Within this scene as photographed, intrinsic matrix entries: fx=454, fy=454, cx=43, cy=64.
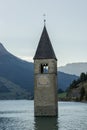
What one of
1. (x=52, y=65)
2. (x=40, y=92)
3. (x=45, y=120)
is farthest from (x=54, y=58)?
(x=45, y=120)

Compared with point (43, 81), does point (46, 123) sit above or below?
below

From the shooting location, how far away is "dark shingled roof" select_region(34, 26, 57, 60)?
77.9m

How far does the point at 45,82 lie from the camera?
7688 centimetres

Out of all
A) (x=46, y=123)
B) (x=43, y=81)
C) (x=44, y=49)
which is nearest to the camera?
(x=46, y=123)

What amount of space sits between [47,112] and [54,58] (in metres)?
9.44

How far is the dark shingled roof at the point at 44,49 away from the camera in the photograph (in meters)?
77.9

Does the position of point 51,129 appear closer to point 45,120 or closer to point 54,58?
point 45,120

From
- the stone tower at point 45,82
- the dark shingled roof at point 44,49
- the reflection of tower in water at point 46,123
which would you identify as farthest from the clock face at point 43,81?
the reflection of tower in water at point 46,123

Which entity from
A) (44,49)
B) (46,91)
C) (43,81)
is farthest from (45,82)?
(44,49)

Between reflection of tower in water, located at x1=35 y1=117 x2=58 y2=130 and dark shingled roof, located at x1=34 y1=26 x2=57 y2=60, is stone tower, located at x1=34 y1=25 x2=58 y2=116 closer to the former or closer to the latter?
dark shingled roof, located at x1=34 y1=26 x2=57 y2=60

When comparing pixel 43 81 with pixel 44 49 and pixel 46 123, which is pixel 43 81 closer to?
pixel 44 49

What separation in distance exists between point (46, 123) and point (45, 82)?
11.6 meters

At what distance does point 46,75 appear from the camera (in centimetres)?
7731

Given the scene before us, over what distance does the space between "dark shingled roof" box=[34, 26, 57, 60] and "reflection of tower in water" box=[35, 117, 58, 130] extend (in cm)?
1090
